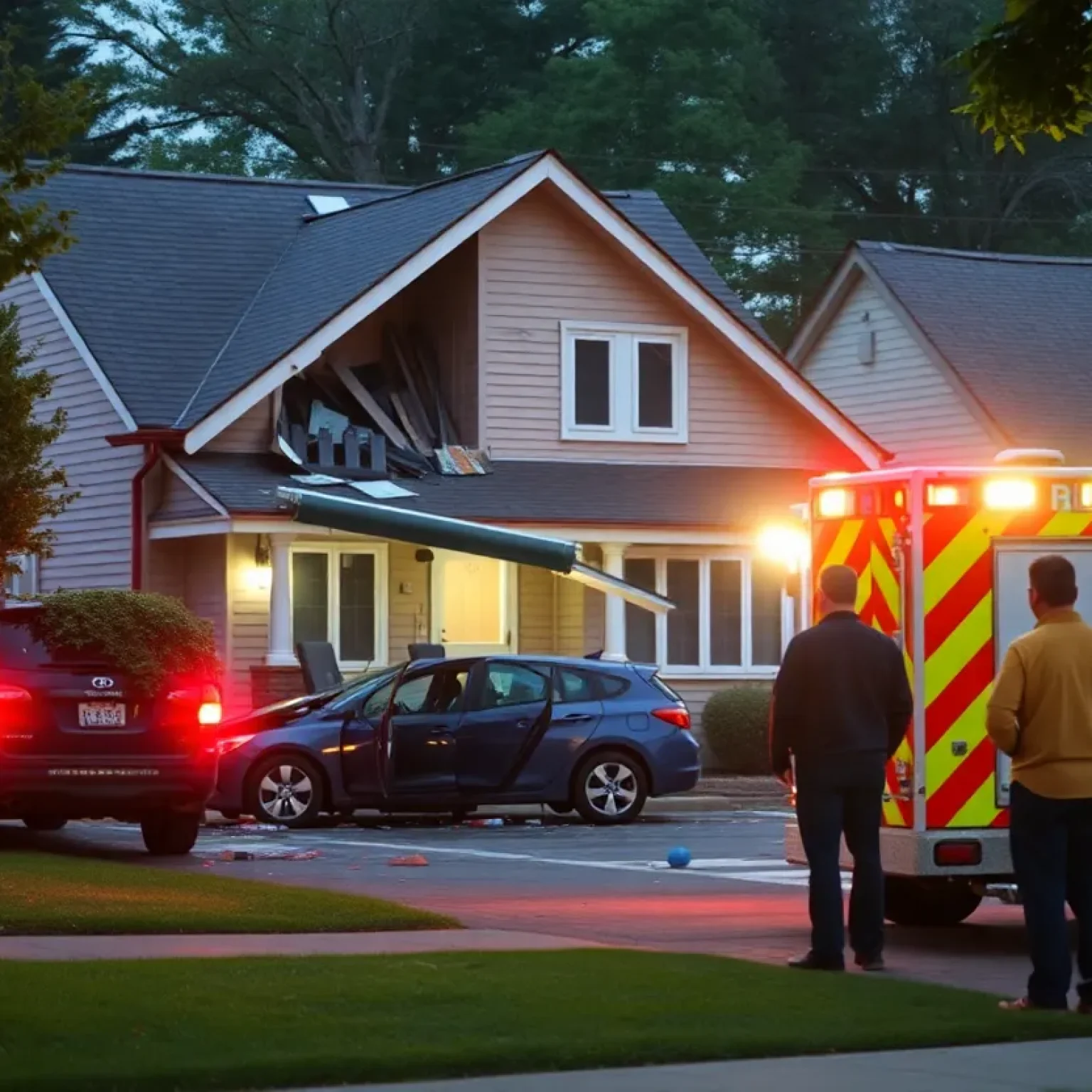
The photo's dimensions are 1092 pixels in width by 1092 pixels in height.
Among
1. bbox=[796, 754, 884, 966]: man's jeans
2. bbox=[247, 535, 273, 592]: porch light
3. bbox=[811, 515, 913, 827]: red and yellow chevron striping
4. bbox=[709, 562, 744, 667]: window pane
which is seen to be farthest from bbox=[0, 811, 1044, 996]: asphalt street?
bbox=[709, 562, 744, 667]: window pane

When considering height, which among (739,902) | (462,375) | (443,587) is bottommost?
(739,902)

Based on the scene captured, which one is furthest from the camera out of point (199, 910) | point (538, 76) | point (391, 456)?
point (538, 76)

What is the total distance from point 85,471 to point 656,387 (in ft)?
23.3

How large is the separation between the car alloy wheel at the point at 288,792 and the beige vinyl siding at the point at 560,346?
31.5ft

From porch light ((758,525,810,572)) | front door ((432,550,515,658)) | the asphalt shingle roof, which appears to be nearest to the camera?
porch light ((758,525,810,572))

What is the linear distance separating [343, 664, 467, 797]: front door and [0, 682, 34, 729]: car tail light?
4.76 metres

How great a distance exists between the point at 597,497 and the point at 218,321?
17.5 ft

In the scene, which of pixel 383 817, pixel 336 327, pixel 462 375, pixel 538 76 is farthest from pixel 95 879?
pixel 538 76

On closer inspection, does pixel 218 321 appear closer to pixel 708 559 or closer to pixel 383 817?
pixel 708 559

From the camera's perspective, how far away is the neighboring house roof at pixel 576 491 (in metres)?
29.7

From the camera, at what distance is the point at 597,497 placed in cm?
3145

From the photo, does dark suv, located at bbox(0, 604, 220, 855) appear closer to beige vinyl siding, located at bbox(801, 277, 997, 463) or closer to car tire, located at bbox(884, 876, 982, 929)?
car tire, located at bbox(884, 876, 982, 929)

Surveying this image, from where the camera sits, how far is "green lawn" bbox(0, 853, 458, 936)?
13781 mm

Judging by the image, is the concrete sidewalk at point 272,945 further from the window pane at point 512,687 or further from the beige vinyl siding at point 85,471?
the beige vinyl siding at point 85,471
